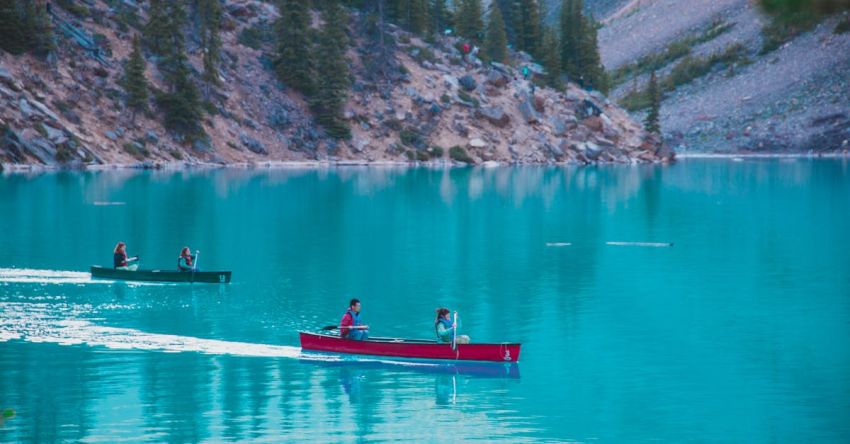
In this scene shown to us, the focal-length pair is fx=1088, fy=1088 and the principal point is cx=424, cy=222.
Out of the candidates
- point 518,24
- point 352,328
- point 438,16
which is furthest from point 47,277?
point 518,24

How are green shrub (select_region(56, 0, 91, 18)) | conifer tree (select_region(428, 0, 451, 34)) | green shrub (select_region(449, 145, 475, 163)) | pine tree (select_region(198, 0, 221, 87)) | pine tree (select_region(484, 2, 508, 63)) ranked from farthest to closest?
conifer tree (select_region(428, 0, 451, 34)) < pine tree (select_region(484, 2, 508, 63)) < green shrub (select_region(449, 145, 475, 163)) < pine tree (select_region(198, 0, 221, 87)) < green shrub (select_region(56, 0, 91, 18))

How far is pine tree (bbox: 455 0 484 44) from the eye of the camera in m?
166

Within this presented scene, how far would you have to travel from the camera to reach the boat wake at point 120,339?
3697 cm

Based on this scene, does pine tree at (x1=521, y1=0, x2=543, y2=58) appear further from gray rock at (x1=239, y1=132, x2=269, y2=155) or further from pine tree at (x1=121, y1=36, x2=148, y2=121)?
pine tree at (x1=121, y1=36, x2=148, y2=121)

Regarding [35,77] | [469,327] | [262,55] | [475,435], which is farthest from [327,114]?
[475,435]

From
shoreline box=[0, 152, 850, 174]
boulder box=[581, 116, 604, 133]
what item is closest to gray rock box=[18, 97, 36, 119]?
shoreline box=[0, 152, 850, 174]

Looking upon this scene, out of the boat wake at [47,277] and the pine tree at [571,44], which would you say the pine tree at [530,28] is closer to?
the pine tree at [571,44]

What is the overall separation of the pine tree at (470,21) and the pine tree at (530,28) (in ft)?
43.1

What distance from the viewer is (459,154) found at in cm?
14888

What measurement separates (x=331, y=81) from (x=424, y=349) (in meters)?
108

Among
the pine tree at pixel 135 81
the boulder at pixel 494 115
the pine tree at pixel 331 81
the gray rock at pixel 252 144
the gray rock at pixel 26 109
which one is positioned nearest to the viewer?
the gray rock at pixel 26 109

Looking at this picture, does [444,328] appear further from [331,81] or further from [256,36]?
[256,36]

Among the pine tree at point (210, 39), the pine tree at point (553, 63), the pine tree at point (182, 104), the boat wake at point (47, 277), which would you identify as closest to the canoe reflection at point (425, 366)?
the boat wake at point (47, 277)

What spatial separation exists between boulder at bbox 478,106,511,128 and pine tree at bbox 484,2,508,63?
12702 mm
